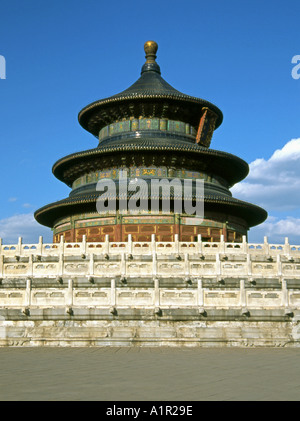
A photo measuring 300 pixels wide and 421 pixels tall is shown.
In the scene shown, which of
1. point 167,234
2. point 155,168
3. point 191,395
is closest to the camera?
point 191,395

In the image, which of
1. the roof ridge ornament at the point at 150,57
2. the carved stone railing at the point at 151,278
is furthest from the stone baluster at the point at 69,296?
the roof ridge ornament at the point at 150,57

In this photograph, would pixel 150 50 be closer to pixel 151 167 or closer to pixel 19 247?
pixel 151 167

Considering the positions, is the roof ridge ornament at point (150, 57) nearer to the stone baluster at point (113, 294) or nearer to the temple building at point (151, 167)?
the temple building at point (151, 167)

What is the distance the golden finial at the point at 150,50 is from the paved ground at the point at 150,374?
1416 inches

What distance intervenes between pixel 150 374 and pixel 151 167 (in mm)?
27028

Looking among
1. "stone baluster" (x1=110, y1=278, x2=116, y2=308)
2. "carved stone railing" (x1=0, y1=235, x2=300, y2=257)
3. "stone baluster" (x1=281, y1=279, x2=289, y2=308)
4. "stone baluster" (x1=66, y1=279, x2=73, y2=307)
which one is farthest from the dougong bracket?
"stone baluster" (x1=66, y1=279, x2=73, y2=307)

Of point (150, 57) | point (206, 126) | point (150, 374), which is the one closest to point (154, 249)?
point (150, 374)

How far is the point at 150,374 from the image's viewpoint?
961 centimetres

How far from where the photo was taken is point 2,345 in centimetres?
1562

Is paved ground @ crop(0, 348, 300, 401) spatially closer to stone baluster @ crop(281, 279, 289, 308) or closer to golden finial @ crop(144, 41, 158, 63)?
stone baluster @ crop(281, 279, 289, 308)

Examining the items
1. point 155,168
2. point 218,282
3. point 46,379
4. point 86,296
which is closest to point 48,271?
point 86,296

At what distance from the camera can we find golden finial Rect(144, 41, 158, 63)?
149 ft
